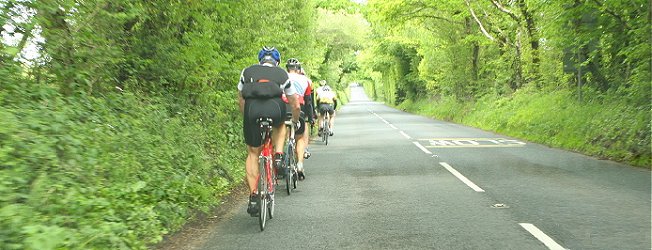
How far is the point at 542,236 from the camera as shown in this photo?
5492mm

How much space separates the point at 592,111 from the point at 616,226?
11253 mm

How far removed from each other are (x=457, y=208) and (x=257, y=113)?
9.58 ft

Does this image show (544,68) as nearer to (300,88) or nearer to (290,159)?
(300,88)

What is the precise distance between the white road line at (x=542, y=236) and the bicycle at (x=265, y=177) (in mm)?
2874

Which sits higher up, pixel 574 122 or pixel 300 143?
pixel 300 143

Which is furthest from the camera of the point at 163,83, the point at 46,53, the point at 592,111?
the point at 592,111

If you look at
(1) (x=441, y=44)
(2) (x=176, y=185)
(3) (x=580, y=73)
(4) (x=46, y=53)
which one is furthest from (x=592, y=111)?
(1) (x=441, y=44)

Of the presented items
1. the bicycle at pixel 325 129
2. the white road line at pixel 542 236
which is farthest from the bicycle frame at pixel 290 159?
the bicycle at pixel 325 129

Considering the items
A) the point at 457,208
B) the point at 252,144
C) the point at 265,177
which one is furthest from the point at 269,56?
the point at 457,208

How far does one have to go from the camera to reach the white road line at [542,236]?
512 cm

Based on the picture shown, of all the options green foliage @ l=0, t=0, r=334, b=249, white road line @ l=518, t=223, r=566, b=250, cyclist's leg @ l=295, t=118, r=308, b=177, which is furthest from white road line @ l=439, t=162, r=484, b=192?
green foliage @ l=0, t=0, r=334, b=249

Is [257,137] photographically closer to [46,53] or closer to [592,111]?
[46,53]

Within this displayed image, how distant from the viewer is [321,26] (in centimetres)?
3828

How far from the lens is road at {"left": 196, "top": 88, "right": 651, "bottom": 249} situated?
5.43m
